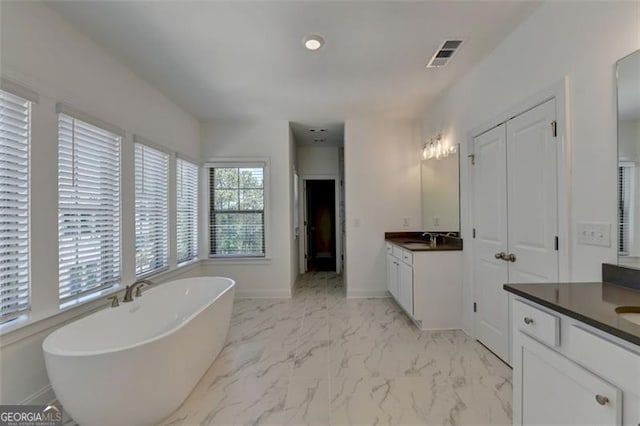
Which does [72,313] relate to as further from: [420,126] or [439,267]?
[420,126]

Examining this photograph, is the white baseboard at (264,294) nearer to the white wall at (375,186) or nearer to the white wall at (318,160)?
the white wall at (375,186)

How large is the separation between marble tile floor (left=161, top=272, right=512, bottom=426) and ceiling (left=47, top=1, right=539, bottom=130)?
104 inches

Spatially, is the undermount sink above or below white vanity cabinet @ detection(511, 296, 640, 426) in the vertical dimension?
above

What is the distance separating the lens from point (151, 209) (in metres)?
3.08

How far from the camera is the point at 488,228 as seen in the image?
2604 mm

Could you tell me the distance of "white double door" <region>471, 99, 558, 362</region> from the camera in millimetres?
1932

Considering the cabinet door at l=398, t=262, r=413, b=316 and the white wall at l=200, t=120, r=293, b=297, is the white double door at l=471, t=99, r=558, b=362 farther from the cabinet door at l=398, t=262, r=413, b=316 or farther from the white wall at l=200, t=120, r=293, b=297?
the white wall at l=200, t=120, r=293, b=297

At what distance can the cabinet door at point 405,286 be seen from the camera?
10.4ft

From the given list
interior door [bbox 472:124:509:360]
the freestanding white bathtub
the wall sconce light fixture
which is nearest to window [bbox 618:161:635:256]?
interior door [bbox 472:124:509:360]

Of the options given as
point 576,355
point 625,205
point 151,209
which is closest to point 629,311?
point 576,355

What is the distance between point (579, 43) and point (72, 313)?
3.76 m

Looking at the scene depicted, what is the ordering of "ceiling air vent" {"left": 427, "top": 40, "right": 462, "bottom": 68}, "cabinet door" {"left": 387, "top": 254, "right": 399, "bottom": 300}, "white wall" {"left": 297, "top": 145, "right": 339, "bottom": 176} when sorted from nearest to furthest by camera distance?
"ceiling air vent" {"left": 427, "top": 40, "right": 462, "bottom": 68} → "cabinet door" {"left": 387, "top": 254, "right": 399, "bottom": 300} → "white wall" {"left": 297, "top": 145, "right": 339, "bottom": 176}

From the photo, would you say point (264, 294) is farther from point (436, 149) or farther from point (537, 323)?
point (537, 323)

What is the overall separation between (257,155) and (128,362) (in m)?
3.31
